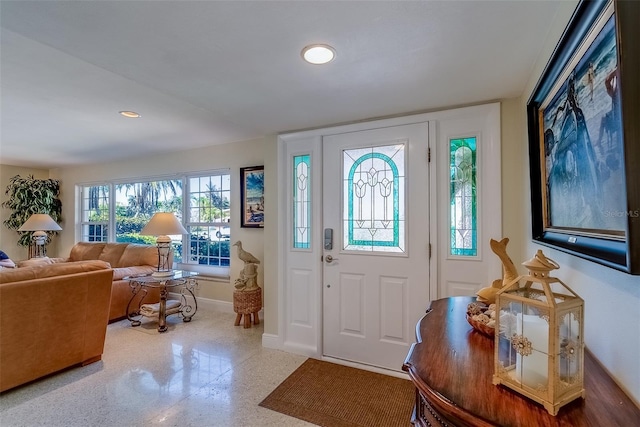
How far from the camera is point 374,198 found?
251 centimetres

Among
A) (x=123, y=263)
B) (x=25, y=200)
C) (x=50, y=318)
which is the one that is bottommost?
(x=50, y=318)

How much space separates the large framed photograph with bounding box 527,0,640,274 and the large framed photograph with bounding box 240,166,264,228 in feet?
9.65

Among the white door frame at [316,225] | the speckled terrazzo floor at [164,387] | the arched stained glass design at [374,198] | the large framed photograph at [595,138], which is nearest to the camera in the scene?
the large framed photograph at [595,138]

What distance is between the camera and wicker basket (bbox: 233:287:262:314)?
339 cm

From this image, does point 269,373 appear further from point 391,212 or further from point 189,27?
point 189,27

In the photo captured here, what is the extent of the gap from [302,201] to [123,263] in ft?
10.7

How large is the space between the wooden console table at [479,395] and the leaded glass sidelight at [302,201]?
1849mm

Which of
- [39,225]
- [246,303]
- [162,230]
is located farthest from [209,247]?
[39,225]

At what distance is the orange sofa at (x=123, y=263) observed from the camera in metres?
3.70

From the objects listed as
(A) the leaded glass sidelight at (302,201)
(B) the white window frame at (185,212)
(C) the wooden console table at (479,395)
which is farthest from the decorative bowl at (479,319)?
(B) the white window frame at (185,212)

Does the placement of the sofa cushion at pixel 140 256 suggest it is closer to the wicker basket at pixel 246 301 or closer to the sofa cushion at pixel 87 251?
the sofa cushion at pixel 87 251

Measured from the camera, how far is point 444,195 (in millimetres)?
2273

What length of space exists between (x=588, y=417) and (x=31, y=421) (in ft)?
9.32

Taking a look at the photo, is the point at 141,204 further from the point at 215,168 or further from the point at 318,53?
the point at 318,53
